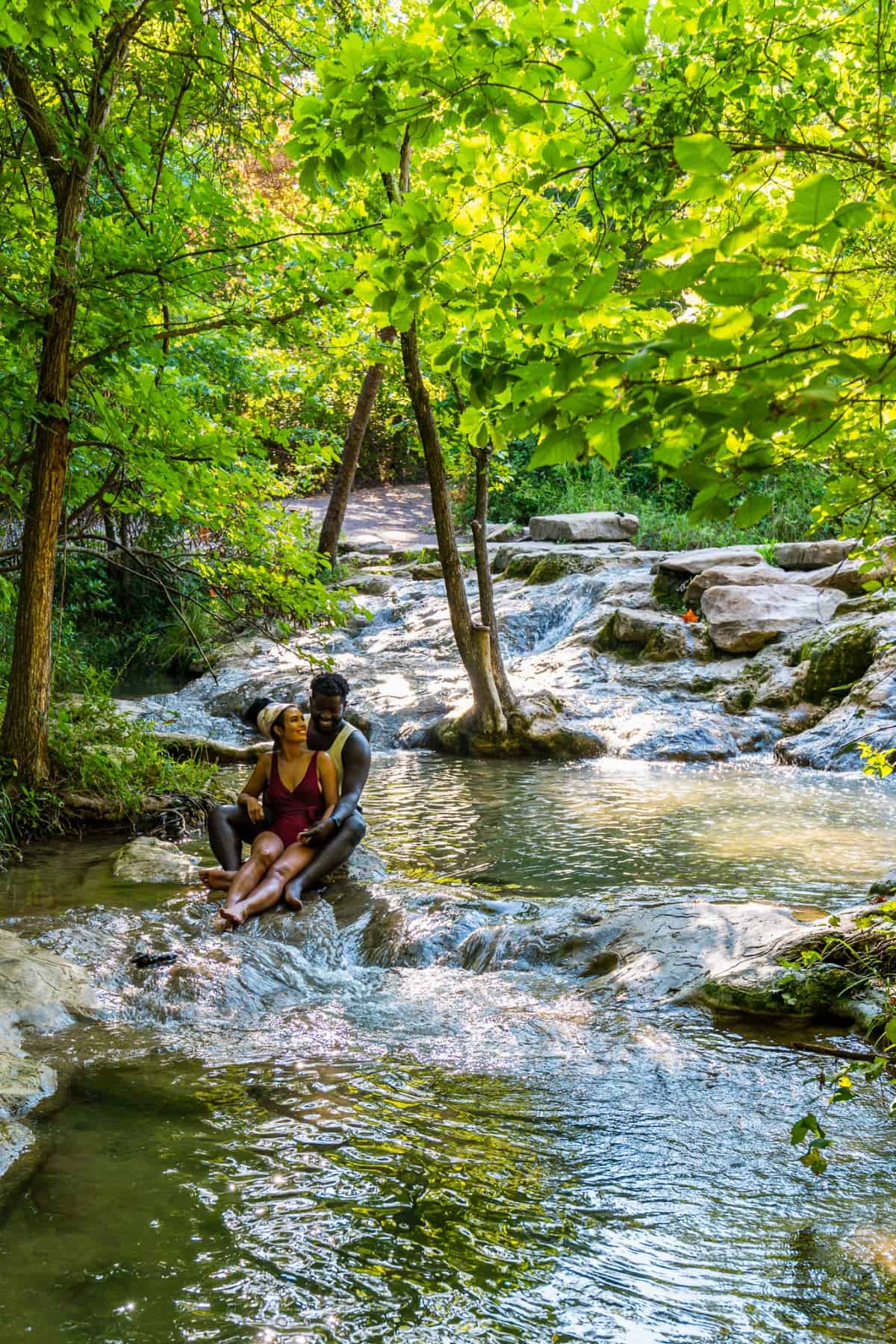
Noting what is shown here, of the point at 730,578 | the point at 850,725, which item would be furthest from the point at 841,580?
the point at 850,725

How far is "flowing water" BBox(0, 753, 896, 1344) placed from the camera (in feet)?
8.19

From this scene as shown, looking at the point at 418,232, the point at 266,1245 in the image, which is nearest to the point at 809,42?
the point at 418,232

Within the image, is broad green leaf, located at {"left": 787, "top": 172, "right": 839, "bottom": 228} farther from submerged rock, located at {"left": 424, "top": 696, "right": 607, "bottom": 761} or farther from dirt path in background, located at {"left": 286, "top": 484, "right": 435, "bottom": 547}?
dirt path in background, located at {"left": 286, "top": 484, "right": 435, "bottom": 547}

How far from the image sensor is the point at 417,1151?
3.28 m

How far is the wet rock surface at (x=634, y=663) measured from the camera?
12.0 metres

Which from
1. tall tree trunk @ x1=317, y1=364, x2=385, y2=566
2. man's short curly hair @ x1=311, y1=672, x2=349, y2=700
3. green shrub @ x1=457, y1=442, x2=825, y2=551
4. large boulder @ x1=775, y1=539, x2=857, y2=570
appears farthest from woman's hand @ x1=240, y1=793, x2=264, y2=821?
green shrub @ x1=457, y1=442, x2=825, y2=551

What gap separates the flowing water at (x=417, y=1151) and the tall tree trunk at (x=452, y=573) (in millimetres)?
5801

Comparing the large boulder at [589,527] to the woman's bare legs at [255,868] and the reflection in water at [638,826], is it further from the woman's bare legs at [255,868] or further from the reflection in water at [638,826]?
the woman's bare legs at [255,868]

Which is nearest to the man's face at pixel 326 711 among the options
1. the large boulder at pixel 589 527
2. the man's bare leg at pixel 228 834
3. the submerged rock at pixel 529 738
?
the man's bare leg at pixel 228 834

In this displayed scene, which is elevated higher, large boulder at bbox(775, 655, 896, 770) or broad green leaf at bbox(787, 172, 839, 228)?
broad green leaf at bbox(787, 172, 839, 228)

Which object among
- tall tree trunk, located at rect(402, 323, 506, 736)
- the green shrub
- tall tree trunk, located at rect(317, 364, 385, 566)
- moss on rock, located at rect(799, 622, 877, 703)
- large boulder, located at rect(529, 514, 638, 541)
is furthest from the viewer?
large boulder, located at rect(529, 514, 638, 541)

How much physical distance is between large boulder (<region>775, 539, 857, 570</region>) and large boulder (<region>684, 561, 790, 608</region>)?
2.26ft

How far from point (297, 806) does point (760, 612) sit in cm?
941

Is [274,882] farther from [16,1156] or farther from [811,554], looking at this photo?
[811,554]
